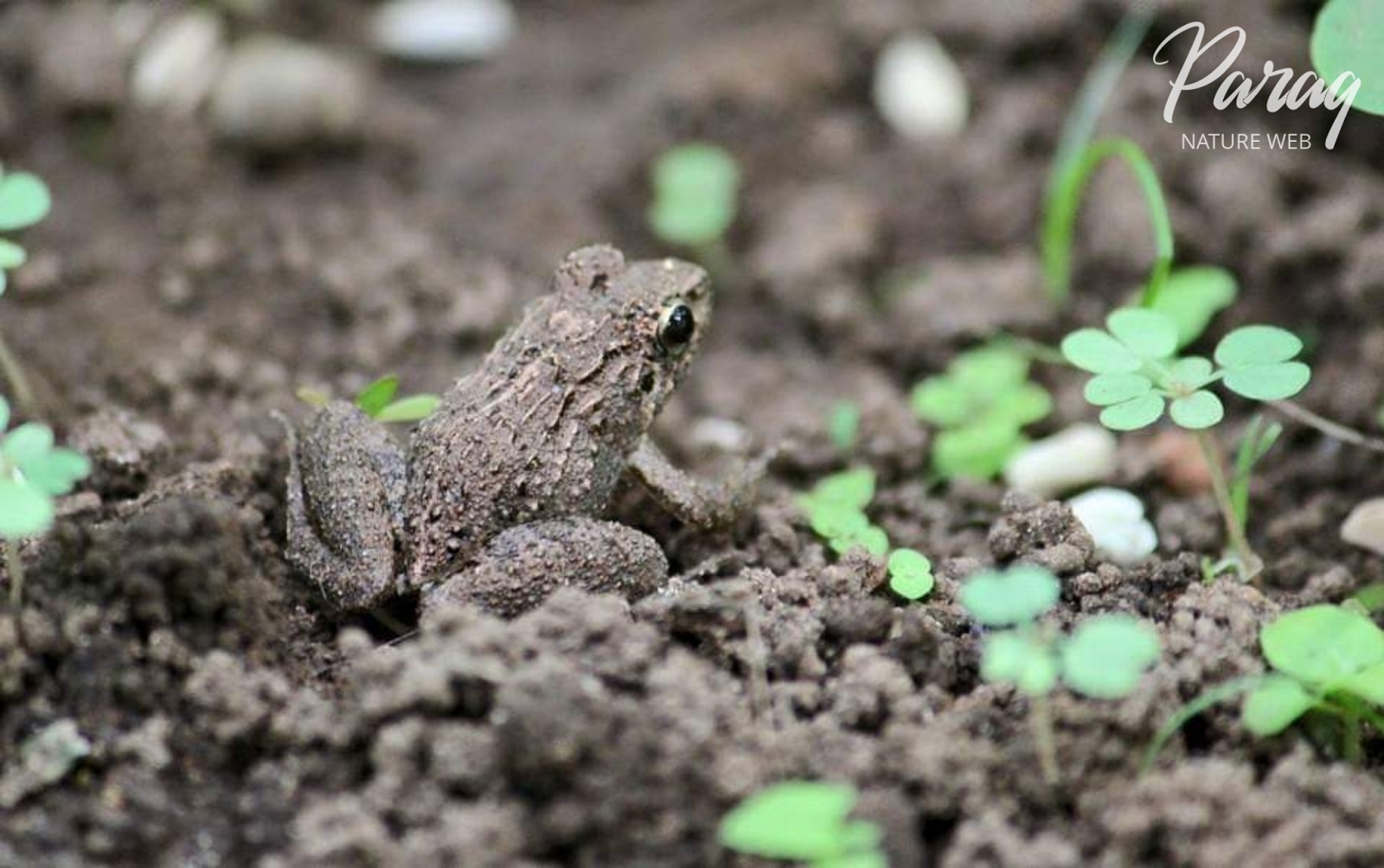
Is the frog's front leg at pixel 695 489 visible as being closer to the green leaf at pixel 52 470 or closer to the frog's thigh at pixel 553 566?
the frog's thigh at pixel 553 566

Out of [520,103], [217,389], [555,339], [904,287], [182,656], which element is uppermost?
[520,103]

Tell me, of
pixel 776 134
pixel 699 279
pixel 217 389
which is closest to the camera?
pixel 699 279

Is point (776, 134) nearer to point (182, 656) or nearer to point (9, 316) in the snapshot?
point (9, 316)

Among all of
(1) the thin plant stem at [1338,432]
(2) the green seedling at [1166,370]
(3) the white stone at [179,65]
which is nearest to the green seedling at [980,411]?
(1) the thin plant stem at [1338,432]

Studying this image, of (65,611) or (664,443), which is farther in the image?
(664,443)

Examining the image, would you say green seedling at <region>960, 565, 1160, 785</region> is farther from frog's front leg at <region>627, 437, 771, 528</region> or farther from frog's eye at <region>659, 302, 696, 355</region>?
frog's eye at <region>659, 302, 696, 355</region>

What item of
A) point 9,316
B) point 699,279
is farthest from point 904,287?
point 9,316

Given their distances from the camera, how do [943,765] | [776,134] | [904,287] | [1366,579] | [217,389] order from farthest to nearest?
1. [776,134]
2. [904,287]
3. [217,389]
4. [1366,579]
5. [943,765]
